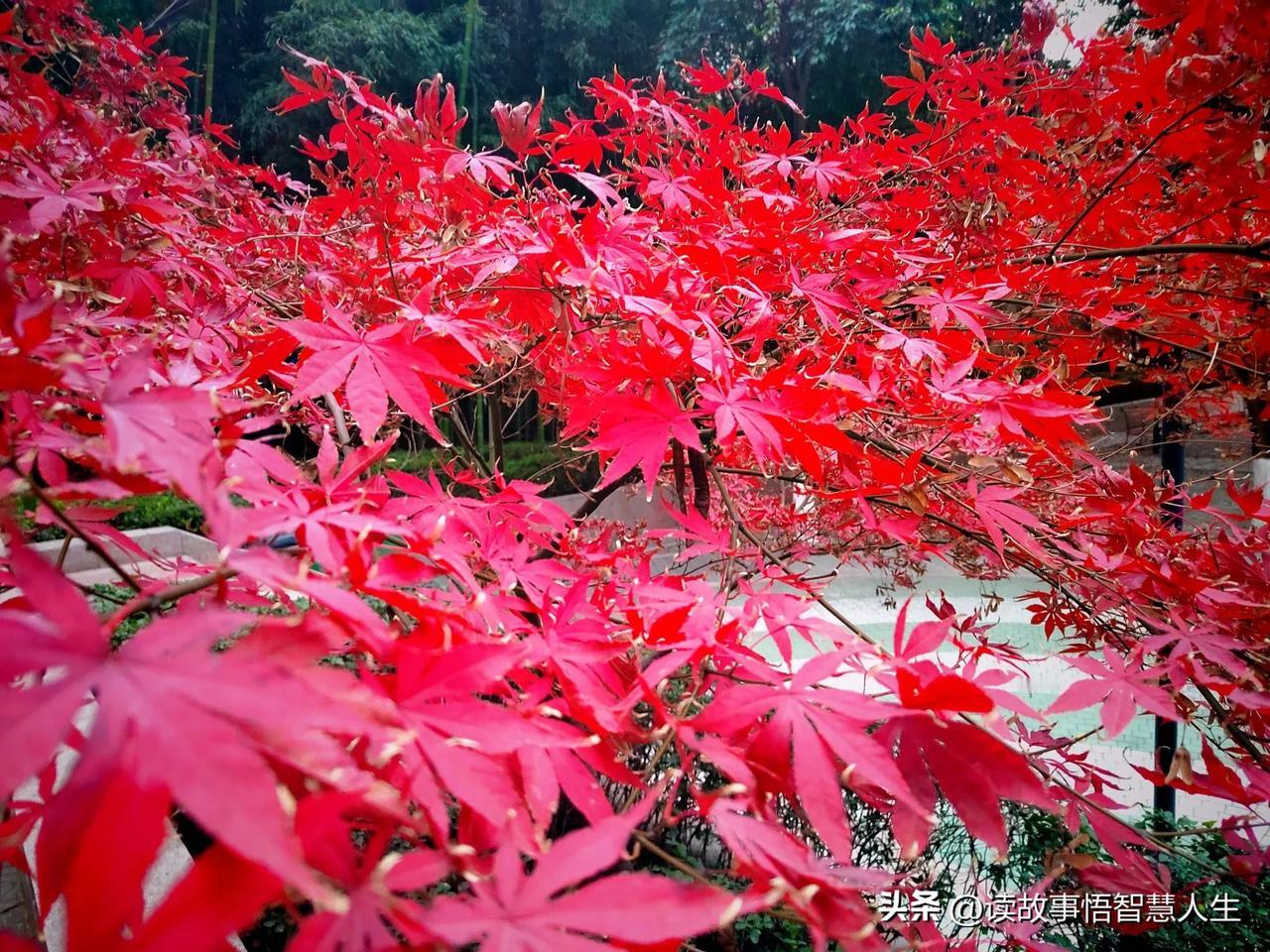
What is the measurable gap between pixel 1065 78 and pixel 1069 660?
182cm

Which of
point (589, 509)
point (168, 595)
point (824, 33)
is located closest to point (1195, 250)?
point (589, 509)

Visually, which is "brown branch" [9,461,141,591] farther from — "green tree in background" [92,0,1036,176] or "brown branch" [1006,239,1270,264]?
"green tree in background" [92,0,1036,176]

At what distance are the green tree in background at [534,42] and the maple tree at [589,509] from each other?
6.35m

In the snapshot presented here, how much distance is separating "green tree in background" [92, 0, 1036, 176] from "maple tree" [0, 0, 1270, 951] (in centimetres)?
635

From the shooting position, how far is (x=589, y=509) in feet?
5.49

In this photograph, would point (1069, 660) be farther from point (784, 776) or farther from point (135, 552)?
point (135, 552)

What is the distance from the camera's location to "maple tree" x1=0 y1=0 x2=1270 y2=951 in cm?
32

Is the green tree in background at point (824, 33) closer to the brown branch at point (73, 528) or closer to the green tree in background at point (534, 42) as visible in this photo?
the green tree in background at point (534, 42)

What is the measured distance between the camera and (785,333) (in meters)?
1.51

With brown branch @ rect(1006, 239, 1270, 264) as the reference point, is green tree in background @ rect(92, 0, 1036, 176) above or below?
above

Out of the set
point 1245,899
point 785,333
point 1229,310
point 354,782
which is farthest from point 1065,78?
point 354,782

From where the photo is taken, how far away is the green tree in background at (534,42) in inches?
292

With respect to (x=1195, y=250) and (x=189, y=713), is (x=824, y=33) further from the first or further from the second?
(x=189, y=713)

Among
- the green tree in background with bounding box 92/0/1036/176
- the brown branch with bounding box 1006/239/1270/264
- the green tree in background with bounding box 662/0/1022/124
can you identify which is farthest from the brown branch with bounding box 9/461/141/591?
the green tree in background with bounding box 662/0/1022/124
